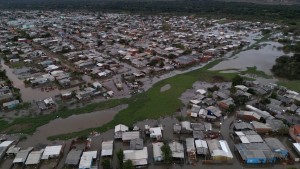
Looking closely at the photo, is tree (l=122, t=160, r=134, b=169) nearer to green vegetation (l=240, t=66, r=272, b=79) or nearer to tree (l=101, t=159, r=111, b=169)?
tree (l=101, t=159, r=111, b=169)

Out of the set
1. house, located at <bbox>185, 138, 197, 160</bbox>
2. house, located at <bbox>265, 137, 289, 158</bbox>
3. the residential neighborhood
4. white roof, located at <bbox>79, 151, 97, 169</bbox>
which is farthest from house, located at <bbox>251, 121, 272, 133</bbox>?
white roof, located at <bbox>79, 151, 97, 169</bbox>

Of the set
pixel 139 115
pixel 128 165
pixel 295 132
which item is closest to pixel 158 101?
pixel 139 115

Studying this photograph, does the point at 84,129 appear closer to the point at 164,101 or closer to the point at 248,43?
the point at 164,101

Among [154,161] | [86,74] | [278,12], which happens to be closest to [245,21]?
[278,12]

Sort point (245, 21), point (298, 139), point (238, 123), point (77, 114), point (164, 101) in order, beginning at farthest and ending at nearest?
point (245, 21), point (164, 101), point (77, 114), point (238, 123), point (298, 139)

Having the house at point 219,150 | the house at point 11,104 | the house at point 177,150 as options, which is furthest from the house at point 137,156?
the house at point 11,104

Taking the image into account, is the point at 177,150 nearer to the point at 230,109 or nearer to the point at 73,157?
the point at 73,157
